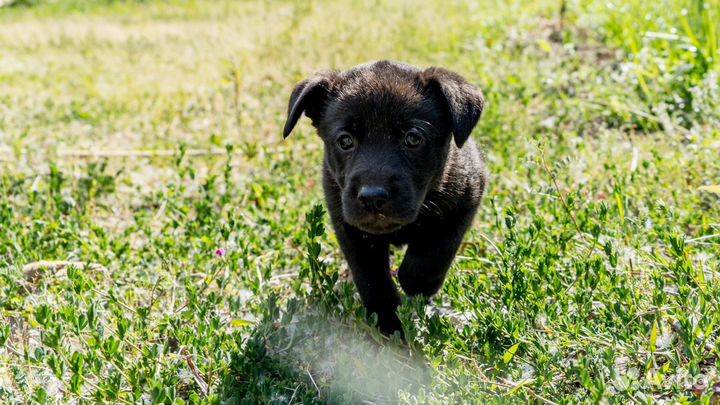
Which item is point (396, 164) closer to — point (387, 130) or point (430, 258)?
point (387, 130)

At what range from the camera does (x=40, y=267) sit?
395 cm

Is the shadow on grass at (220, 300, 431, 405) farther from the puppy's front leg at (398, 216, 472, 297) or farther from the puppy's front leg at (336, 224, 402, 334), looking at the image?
the puppy's front leg at (398, 216, 472, 297)

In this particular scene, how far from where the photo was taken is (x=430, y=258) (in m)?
3.58

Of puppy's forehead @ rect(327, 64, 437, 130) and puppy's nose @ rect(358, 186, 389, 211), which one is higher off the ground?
puppy's forehead @ rect(327, 64, 437, 130)

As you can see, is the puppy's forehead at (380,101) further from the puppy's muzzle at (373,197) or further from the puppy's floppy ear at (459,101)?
the puppy's muzzle at (373,197)

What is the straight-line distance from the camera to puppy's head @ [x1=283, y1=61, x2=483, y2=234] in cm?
332


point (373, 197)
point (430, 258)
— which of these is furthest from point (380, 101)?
point (430, 258)

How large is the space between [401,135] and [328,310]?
84cm

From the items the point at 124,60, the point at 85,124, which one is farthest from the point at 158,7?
the point at 85,124

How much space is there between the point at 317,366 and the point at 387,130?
41.8 inches

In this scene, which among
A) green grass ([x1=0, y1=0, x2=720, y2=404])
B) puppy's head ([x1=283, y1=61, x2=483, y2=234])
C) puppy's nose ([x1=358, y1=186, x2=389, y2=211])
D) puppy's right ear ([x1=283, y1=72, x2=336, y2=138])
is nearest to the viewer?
green grass ([x1=0, y1=0, x2=720, y2=404])

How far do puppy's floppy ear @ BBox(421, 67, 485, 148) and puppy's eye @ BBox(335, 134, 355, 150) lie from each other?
0.43 meters

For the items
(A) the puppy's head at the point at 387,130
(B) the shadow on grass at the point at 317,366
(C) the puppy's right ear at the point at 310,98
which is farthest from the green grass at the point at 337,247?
(C) the puppy's right ear at the point at 310,98

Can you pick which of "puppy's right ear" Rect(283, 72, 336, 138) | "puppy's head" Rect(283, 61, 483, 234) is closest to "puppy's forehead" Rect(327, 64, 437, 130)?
"puppy's head" Rect(283, 61, 483, 234)
